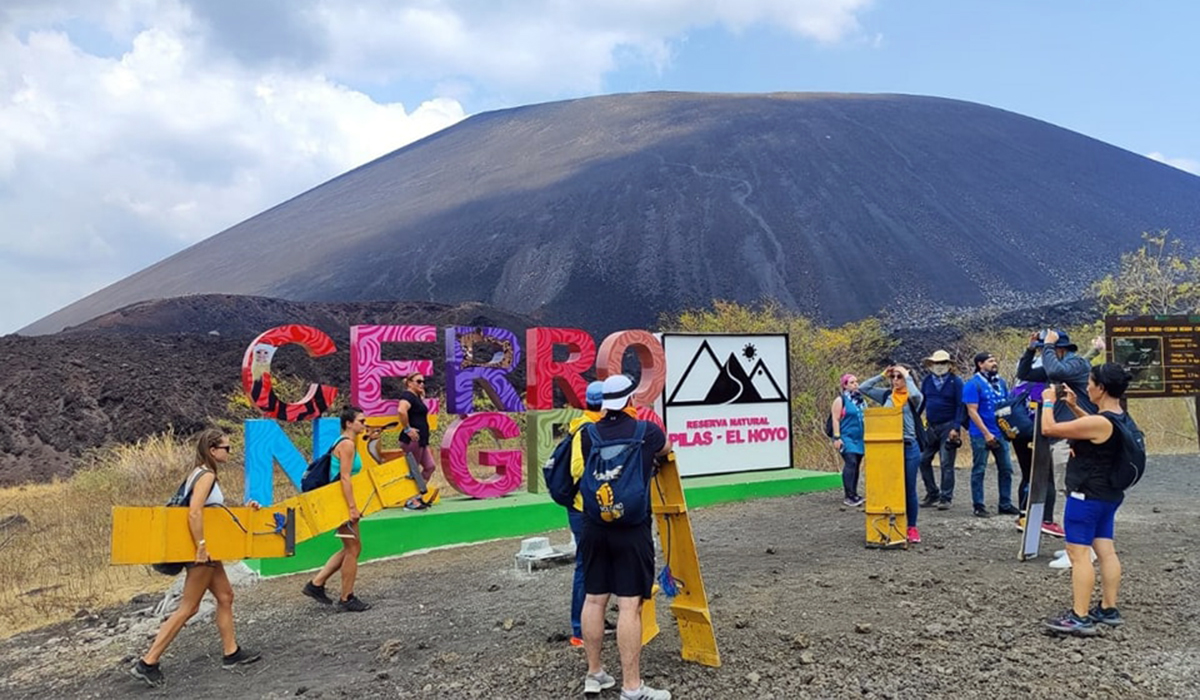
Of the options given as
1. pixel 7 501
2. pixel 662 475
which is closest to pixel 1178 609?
pixel 662 475

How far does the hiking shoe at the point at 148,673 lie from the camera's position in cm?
609

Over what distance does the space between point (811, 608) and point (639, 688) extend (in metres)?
2.22

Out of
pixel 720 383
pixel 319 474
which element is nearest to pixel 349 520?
pixel 319 474

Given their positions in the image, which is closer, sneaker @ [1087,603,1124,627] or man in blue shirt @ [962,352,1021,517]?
sneaker @ [1087,603,1124,627]

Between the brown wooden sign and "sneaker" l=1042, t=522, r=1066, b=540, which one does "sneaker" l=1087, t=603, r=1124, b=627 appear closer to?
"sneaker" l=1042, t=522, r=1066, b=540

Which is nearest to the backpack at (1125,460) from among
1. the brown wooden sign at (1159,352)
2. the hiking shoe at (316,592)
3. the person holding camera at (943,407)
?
the person holding camera at (943,407)

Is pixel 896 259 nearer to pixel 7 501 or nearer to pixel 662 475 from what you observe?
pixel 7 501

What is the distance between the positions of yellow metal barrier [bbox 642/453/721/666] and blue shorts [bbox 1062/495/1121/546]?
2.36 m

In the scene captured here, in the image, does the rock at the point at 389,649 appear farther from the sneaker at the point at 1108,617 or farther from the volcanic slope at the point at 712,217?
the volcanic slope at the point at 712,217

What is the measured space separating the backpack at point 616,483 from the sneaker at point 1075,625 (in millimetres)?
2885

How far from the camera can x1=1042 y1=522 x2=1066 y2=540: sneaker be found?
341 inches

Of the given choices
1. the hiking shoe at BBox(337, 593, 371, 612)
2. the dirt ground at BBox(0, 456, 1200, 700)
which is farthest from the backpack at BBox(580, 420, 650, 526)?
the hiking shoe at BBox(337, 593, 371, 612)

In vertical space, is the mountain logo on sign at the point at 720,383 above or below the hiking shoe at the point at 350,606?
above

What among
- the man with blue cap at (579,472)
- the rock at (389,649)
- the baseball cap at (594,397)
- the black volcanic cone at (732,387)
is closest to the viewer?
the man with blue cap at (579,472)
